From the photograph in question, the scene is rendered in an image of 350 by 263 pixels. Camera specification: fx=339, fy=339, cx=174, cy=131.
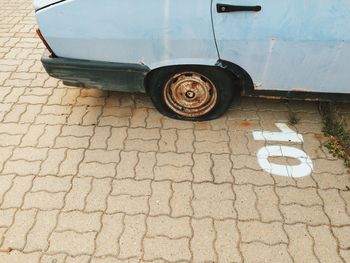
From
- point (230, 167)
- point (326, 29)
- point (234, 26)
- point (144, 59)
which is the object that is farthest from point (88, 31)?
point (326, 29)

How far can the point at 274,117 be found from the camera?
343 centimetres

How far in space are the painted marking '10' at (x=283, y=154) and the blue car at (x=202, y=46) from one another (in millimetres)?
399

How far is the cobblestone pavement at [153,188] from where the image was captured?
239 centimetres

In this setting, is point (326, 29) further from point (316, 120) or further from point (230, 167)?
point (230, 167)

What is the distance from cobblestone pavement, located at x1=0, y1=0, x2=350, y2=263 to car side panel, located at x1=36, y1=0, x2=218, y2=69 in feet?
2.54

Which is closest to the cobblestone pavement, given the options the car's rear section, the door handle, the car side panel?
the car's rear section

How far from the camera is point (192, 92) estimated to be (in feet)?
10.6

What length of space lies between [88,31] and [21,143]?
1.28 meters

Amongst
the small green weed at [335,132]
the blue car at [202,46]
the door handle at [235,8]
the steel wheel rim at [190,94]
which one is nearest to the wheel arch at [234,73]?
the blue car at [202,46]

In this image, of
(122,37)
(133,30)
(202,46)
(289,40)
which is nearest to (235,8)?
(202,46)

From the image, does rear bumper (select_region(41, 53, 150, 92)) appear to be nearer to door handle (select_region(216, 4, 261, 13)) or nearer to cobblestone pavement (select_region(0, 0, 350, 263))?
cobblestone pavement (select_region(0, 0, 350, 263))

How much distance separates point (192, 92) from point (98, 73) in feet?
2.90

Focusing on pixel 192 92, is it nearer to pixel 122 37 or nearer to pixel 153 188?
pixel 122 37

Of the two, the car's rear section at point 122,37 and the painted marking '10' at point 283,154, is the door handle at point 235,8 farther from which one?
the painted marking '10' at point 283,154
